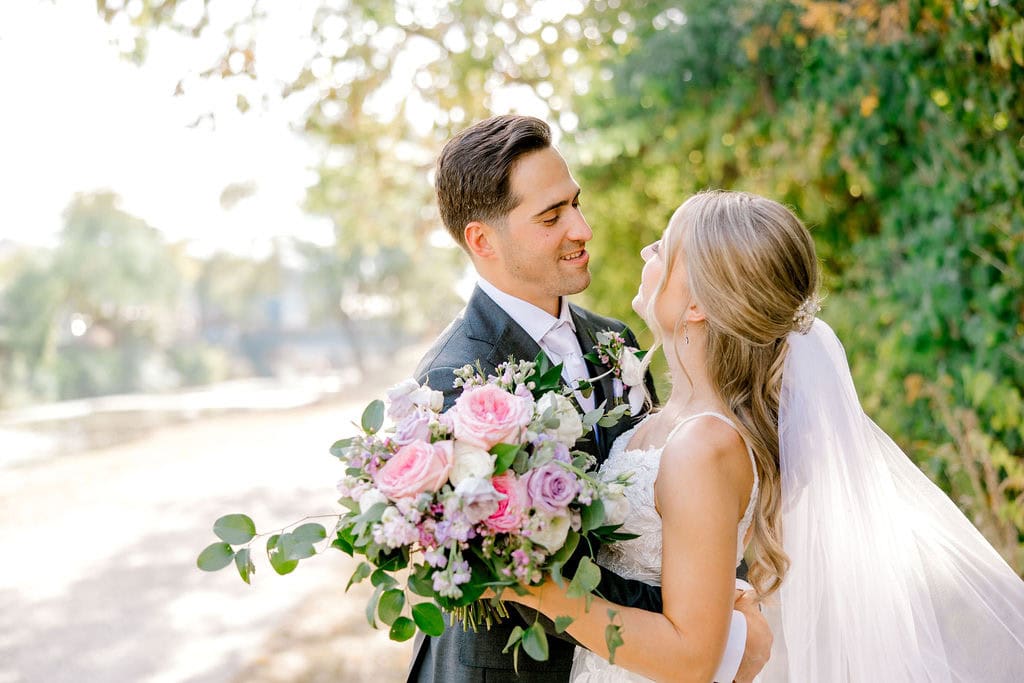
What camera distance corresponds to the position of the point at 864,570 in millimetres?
2066

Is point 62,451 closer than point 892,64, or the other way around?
point 892,64

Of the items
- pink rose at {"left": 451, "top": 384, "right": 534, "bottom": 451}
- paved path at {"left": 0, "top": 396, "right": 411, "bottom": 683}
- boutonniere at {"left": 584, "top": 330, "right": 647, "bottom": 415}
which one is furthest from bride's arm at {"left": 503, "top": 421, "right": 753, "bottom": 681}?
paved path at {"left": 0, "top": 396, "right": 411, "bottom": 683}

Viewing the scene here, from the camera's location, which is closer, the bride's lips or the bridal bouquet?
the bridal bouquet

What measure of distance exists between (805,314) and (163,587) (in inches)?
276

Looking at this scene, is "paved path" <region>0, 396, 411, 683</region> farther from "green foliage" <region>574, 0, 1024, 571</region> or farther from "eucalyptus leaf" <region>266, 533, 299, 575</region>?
"green foliage" <region>574, 0, 1024, 571</region>

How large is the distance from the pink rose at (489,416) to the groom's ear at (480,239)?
0.84m

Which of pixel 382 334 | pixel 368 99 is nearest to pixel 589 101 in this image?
pixel 368 99

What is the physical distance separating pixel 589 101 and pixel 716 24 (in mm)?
1370

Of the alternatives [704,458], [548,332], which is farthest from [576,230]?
[704,458]

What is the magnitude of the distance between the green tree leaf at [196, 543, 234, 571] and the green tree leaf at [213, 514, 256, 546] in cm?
2

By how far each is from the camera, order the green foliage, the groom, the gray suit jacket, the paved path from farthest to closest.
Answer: the paved path, the green foliage, the groom, the gray suit jacket

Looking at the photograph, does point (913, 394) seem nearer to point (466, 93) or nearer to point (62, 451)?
point (466, 93)

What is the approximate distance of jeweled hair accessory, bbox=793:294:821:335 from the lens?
2061 millimetres

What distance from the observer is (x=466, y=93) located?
776 cm
